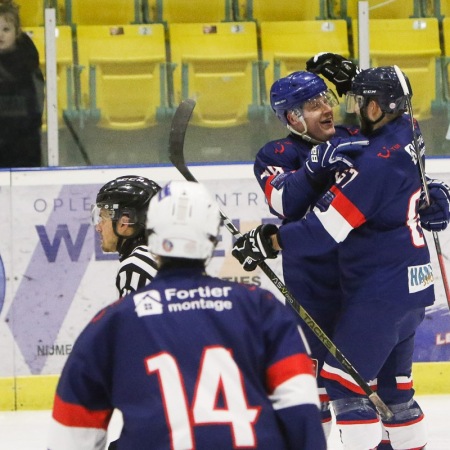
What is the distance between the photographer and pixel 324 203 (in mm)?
3117

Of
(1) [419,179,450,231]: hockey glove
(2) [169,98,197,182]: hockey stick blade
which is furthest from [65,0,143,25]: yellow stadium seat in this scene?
(1) [419,179,450,231]: hockey glove

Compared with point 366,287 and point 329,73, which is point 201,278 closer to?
point 366,287

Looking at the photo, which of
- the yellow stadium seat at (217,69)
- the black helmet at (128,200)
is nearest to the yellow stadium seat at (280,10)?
the yellow stadium seat at (217,69)

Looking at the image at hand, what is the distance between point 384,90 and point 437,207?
0.45 meters

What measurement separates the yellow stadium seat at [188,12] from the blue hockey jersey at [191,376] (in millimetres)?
3566

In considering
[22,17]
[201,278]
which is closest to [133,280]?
[201,278]

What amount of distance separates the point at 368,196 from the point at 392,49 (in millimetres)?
2414

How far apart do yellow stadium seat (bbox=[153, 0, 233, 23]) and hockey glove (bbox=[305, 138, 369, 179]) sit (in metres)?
2.37

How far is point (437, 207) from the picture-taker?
134 inches

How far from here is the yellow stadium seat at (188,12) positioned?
536 cm

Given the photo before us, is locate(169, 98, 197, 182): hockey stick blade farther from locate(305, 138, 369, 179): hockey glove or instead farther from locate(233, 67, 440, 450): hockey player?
locate(305, 138, 369, 179): hockey glove

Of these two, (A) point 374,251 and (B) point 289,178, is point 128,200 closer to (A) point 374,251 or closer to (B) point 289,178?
(B) point 289,178

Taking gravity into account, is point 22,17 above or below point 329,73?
above

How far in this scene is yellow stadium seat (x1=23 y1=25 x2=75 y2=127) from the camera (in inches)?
197
